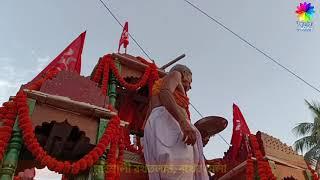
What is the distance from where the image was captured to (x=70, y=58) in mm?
6473

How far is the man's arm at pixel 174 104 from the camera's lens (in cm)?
392

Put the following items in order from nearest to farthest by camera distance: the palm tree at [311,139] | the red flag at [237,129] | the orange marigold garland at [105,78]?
1. the red flag at [237,129]
2. the orange marigold garland at [105,78]
3. the palm tree at [311,139]

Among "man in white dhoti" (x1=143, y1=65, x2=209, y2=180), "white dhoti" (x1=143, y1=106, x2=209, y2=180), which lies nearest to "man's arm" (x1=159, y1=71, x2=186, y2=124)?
"man in white dhoti" (x1=143, y1=65, x2=209, y2=180)

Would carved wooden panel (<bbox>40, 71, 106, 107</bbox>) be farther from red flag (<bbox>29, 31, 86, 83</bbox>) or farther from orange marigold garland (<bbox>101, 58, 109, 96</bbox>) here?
red flag (<bbox>29, 31, 86, 83</bbox>)

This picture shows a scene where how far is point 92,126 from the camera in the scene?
338cm

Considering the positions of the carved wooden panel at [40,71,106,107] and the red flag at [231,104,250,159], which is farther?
the red flag at [231,104,250,159]

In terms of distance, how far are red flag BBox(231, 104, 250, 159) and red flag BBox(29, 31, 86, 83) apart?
3083 millimetres

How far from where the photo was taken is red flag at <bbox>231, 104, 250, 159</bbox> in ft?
18.6

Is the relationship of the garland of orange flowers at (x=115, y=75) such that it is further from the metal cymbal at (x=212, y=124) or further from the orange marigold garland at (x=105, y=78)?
the metal cymbal at (x=212, y=124)

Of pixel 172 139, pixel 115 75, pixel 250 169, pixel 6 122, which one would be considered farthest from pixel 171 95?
pixel 115 75

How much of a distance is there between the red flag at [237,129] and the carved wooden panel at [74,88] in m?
Answer: 2.88

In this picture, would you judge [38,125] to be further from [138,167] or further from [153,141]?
[138,167]

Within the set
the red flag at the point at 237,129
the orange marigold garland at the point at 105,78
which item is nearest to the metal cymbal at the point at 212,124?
the red flag at the point at 237,129

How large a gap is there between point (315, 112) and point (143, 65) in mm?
19160
